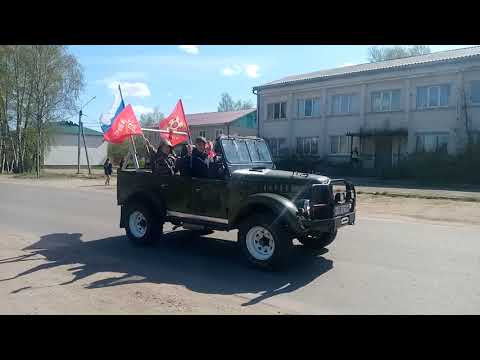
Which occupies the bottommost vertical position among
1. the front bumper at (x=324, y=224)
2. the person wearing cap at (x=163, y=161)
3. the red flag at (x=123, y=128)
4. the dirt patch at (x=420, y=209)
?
the dirt patch at (x=420, y=209)

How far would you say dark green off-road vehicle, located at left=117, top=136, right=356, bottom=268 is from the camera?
623cm

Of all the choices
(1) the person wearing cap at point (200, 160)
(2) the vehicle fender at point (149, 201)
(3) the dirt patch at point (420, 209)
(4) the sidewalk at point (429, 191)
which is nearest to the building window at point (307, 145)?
(4) the sidewalk at point (429, 191)

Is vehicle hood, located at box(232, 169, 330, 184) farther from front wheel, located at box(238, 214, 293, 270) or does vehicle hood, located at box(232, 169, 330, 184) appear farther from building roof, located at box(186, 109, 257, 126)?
building roof, located at box(186, 109, 257, 126)

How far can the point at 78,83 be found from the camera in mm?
42062

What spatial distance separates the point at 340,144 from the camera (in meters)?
32.2

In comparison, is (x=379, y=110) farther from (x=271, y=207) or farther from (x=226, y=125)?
(x=271, y=207)

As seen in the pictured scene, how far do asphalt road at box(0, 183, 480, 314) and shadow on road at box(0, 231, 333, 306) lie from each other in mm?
16

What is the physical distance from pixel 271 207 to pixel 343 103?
1092 inches

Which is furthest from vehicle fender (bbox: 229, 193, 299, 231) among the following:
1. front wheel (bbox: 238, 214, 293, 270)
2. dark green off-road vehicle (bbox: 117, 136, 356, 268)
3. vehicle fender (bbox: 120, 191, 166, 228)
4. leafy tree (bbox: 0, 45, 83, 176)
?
leafy tree (bbox: 0, 45, 83, 176)

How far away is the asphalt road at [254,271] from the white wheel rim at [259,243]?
0.29m

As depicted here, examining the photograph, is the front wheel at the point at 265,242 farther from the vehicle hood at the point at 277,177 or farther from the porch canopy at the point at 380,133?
the porch canopy at the point at 380,133

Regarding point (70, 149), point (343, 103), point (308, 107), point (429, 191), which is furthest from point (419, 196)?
point (70, 149)

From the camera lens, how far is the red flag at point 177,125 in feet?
33.1
